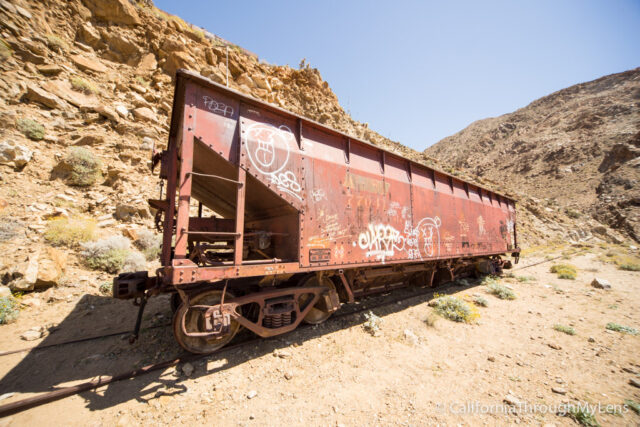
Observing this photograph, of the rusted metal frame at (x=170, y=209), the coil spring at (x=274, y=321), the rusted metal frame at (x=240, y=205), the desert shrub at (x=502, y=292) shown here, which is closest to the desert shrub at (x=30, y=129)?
the rusted metal frame at (x=170, y=209)

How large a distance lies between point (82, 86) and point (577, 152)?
175 feet

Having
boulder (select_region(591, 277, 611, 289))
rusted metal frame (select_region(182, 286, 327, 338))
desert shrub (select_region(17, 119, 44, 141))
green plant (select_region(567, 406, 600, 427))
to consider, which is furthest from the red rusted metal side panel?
desert shrub (select_region(17, 119, 44, 141))

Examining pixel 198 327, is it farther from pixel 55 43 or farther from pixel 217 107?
pixel 55 43

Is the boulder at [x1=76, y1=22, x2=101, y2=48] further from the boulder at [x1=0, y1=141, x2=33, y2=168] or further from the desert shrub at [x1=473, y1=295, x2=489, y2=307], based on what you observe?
the desert shrub at [x1=473, y1=295, x2=489, y2=307]

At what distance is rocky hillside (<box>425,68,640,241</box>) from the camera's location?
1027 inches

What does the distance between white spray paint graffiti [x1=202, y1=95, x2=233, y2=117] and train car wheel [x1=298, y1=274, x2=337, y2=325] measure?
3.29 metres

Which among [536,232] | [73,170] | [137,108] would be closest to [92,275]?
[73,170]

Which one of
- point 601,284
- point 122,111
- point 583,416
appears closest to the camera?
point 583,416

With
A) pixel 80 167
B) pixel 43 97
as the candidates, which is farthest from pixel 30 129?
pixel 80 167

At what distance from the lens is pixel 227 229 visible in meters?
5.72

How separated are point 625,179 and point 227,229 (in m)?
43.0

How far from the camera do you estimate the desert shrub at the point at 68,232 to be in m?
6.60

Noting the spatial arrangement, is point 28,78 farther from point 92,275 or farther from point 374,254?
point 374,254

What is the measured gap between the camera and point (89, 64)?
12.8 meters
